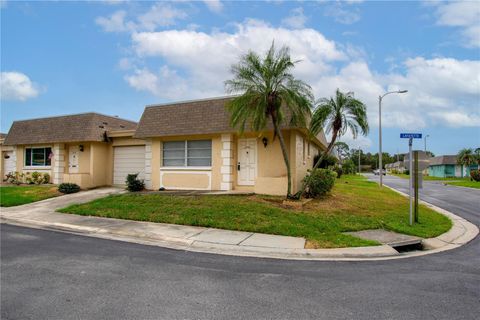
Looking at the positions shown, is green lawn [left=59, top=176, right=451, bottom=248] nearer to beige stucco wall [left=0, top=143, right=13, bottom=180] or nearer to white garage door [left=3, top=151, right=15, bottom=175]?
white garage door [left=3, top=151, right=15, bottom=175]

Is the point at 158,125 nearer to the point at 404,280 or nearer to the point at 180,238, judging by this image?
the point at 180,238

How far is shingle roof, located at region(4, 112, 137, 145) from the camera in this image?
17.7 meters

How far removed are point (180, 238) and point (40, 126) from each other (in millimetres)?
17132

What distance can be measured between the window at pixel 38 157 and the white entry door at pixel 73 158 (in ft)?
4.39

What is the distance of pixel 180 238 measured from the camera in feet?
25.7

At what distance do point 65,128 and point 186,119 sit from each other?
8.95 m

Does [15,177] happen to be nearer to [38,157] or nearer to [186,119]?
[38,157]

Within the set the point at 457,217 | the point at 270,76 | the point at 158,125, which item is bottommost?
the point at 457,217

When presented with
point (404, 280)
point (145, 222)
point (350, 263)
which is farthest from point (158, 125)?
point (404, 280)

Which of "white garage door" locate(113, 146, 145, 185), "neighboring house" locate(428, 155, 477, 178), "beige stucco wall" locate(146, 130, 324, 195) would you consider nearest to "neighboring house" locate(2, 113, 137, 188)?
"white garage door" locate(113, 146, 145, 185)

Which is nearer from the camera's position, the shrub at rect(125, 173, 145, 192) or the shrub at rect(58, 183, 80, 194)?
the shrub at rect(125, 173, 145, 192)

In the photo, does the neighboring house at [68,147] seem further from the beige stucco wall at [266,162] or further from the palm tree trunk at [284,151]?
the palm tree trunk at [284,151]

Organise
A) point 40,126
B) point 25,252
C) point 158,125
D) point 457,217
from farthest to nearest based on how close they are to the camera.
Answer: point 40,126 → point 158,125 → point 457,217 → point 25,252

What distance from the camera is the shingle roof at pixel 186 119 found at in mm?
13828
